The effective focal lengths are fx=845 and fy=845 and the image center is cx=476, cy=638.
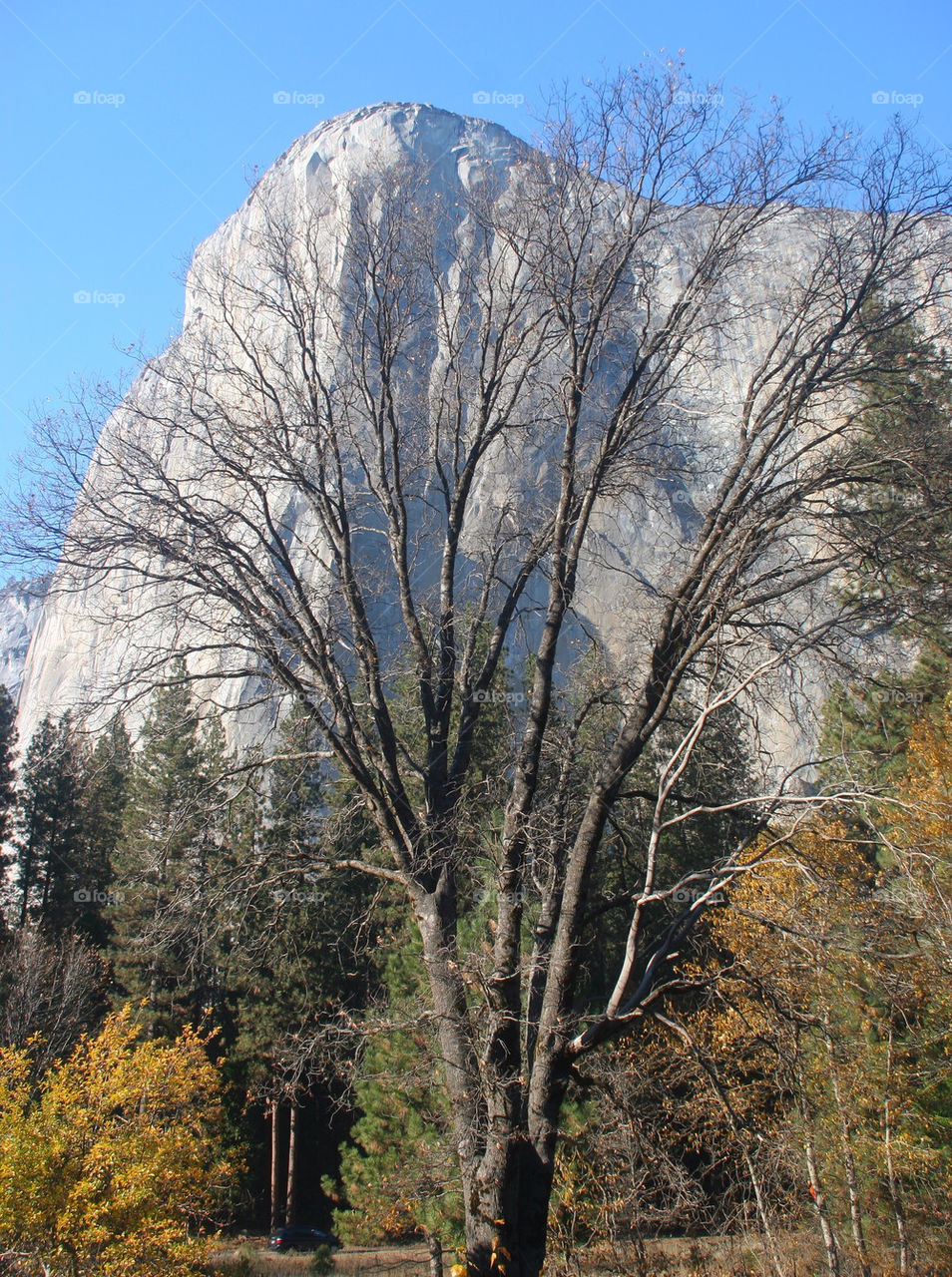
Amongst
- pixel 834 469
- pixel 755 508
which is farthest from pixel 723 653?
pixel 834 469

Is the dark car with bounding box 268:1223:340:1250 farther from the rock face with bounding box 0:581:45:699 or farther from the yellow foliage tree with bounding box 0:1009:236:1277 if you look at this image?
the rock face with bounding box 0:581:45:699

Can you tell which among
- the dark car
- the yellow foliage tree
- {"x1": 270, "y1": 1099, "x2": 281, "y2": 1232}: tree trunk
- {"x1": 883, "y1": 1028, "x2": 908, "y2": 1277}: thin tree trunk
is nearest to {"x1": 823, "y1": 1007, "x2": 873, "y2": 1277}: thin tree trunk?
{"x1": 883, "y1": 1028, "x2": 908, "y2": 1277}: thin tree trunk

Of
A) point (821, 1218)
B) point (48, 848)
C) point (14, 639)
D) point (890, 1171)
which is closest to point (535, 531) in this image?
point (821, 1218)

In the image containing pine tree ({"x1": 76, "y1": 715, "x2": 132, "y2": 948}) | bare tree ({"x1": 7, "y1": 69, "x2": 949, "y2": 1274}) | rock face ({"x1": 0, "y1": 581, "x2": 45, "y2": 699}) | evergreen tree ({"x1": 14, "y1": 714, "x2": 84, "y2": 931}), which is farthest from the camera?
rock face ({"x1": 0, "y1": 581, "x2": 45, "y2": 699})

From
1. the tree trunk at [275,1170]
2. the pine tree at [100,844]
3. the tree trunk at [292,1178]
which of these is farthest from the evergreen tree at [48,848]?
the tree trunk at [292,1178]

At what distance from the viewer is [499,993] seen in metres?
5.93

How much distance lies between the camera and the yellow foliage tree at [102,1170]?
10.8 meters

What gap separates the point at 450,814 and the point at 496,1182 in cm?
249

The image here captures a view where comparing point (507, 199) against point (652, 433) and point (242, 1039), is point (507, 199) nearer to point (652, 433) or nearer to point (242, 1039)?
point (652, 433)

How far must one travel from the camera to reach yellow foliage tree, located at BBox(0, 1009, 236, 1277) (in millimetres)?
10781

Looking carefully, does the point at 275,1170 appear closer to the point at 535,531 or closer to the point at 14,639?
the point at 535,531

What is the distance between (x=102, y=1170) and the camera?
1166 centimetres

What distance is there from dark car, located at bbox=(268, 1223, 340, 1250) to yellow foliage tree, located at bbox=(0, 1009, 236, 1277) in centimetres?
935

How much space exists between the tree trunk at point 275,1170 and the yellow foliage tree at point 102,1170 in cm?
1138
